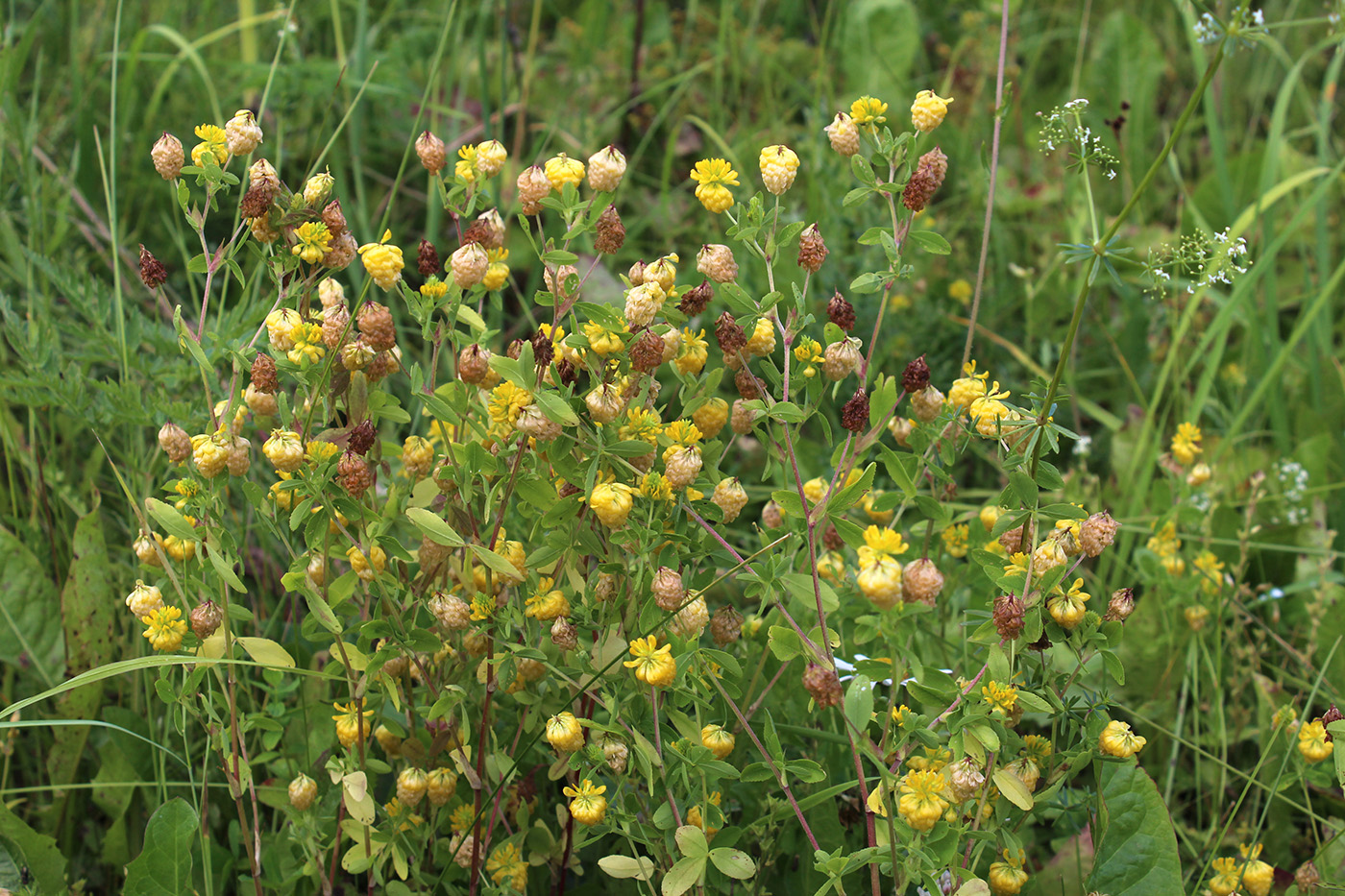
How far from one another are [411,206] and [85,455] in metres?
1.20

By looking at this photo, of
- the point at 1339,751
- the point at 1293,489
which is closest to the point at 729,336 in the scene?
the point at 1339,751

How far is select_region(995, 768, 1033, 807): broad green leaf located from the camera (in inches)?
48.7

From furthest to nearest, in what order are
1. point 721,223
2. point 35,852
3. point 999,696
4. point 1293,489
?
point 721,223 < point 1293,489 < point 35,852 < point 999,696

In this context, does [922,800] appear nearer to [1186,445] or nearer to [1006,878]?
[1006,878]

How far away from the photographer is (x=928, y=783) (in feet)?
3.92

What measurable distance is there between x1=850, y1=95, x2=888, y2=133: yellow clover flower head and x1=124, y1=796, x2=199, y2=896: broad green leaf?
3.97 ft

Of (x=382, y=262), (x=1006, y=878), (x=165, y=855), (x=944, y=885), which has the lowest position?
(x=165, y=855)

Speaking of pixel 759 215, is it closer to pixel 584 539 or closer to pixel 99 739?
pixel 584 539

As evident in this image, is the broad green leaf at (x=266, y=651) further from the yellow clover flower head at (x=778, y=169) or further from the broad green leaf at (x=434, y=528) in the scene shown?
the yellow clover flower head at (x=778, y=169)

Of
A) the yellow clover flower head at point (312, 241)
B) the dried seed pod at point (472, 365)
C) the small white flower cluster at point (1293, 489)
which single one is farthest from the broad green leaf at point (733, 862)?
the small white flower cluster at point (1293, 489)

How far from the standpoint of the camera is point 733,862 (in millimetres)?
1246

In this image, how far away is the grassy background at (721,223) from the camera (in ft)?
6.35

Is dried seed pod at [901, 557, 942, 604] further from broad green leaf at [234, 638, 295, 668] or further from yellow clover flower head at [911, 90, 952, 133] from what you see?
broad green leaf at [234, 638, 295, 668]

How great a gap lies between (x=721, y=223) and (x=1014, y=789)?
2104mm
